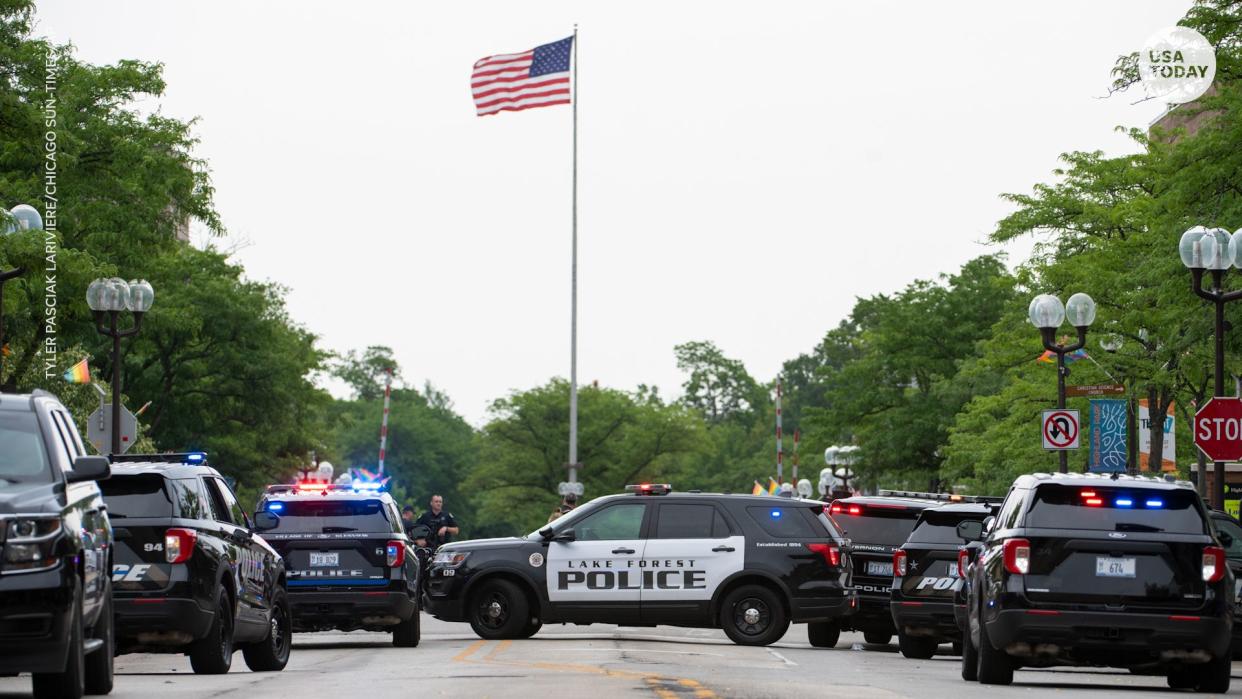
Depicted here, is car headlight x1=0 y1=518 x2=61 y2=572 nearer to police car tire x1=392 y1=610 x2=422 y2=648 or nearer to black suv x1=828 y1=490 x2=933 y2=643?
police car tire x1=392 y1=610 x2=422 y2=648

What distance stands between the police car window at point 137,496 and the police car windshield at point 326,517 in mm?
6495

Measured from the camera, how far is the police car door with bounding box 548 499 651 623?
23.4m

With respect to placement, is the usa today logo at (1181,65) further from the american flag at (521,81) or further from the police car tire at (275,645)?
the american flag at (521,81)

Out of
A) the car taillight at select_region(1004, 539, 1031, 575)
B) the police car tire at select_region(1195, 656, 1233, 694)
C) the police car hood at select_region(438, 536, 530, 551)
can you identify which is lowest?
the police car tire at select_region(1195, 656, 1233, 694)

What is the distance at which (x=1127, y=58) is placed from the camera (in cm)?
2756

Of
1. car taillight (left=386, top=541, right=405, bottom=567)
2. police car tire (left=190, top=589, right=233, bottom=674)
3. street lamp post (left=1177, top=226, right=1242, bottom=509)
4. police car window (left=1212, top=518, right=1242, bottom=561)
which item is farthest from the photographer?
street lamp post (left=1177, top=226, right=1242, bottom=509)

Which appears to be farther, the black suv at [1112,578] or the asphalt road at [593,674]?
the black suv at [1112,578]

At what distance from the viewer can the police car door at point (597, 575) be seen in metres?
23.4

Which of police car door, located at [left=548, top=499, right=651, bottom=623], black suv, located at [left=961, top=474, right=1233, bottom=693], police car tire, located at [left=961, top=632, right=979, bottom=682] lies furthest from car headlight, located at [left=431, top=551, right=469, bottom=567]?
A: black suv, located at [left=961, top=474, right=1233, bottom=693]

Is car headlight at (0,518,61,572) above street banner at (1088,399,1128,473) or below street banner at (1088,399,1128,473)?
below

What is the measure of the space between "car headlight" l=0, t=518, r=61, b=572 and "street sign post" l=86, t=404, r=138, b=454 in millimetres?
23785

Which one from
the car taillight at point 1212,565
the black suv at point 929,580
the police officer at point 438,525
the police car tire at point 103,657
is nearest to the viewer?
the police car tire at point 103,657

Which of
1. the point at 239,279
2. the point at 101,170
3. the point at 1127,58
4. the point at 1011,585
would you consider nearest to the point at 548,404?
the point at 239,279

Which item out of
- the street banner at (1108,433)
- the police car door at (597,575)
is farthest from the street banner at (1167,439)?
Result: the police car door at (597,575)
